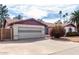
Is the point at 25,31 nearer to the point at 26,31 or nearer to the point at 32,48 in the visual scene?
the point at 26,31

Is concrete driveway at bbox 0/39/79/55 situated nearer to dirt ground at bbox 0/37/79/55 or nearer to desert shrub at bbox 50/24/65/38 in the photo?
dirt ground at bbox 0/37/79/55

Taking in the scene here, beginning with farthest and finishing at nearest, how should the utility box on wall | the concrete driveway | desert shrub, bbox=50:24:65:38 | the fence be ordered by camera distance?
desert shrub, bbox=50:24:65:38 → the utility box on wall → the fence → the concrete driveway

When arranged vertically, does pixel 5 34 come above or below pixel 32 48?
above

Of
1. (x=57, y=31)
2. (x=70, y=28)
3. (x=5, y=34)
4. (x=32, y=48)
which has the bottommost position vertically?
(x=32, y=48)

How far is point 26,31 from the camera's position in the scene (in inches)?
907

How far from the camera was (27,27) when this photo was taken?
2328cm

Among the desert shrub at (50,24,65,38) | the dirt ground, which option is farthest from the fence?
the desert shrub at (50,24,65,38)

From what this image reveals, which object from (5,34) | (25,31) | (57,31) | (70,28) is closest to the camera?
(5,34)

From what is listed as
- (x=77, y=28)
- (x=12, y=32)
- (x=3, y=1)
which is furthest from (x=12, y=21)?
(x=77, y=28)

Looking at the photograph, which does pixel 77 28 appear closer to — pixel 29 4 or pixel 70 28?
pixel 70 28

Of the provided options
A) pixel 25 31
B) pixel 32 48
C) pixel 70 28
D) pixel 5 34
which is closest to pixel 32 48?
pixel 32 48

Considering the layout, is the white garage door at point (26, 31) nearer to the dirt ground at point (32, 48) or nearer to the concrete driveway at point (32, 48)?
the dirt ground at point (32, 48)

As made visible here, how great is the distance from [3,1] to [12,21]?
7.25 meters

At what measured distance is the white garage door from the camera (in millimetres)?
22484
